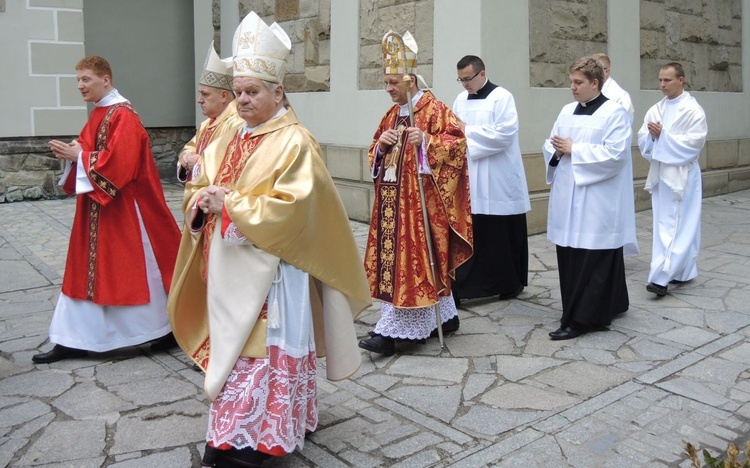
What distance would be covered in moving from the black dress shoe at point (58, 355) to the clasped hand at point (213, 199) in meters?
2.03

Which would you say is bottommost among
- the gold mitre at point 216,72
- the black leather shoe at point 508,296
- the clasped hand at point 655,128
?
the black leather shoe at point 508,296

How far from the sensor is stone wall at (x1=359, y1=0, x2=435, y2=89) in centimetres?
845

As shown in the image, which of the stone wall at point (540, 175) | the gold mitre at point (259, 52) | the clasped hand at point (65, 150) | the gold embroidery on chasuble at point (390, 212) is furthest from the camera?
the stone wall at point (540, 175)

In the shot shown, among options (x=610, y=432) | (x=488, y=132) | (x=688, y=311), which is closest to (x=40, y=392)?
(x=610, y=432)

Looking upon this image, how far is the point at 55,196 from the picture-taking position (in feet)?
36.7

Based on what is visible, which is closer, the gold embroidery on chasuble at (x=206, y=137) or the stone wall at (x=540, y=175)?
the gold embroidery on chasuble at (x=206, y=137)

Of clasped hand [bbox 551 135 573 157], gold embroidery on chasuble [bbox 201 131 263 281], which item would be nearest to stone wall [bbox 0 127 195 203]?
clasped hand [bbox 551 135 573 157]

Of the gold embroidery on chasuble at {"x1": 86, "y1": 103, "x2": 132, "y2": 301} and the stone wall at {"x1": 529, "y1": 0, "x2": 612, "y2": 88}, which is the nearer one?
the gold embroidery on chasuble at {"x1": 86, "y1": 103, "x2": 132, "y2": 301}

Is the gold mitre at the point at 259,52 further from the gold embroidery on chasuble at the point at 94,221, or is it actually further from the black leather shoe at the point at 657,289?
the black leather shoe at the point at 657,289

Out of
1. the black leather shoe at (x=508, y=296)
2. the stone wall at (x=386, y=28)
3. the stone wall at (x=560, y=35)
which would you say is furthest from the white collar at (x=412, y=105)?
the stone wall at (x=560, y=35)

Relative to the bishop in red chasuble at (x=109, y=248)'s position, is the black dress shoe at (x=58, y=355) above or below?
below

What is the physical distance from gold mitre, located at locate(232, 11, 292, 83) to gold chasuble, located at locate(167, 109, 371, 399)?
7.9 inches

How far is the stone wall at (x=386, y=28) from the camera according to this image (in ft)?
27.7

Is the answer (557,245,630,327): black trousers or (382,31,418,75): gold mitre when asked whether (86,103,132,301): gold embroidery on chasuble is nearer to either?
(382,31,418,75): gold mitre
